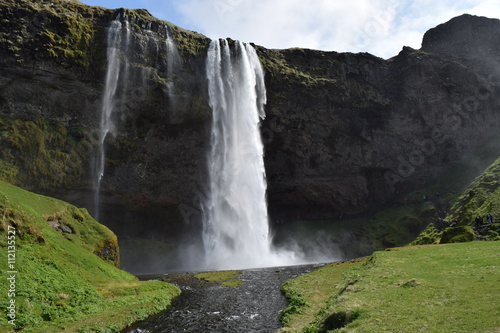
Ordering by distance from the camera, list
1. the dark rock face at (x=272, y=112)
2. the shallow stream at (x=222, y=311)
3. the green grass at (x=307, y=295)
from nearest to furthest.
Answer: the green grass at (x=307, y=295)
the shallow stream at (x=222, y=311)
the dark rock face at (x=272, y=112)

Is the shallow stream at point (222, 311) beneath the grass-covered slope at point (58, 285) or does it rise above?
beneath

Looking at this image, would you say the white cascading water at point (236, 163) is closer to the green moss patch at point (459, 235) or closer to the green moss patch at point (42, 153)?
the green moss patch at point (42, 153)

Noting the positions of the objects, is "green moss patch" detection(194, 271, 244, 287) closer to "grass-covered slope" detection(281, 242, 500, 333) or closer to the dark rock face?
"grass-covered slope" detection(281, 242, 500, 333)

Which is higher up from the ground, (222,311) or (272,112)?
(272,112)

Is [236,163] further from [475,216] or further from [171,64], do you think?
[475,216]

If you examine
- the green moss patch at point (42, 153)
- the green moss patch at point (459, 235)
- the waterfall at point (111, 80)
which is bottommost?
the green moss patch at point (459, 235)

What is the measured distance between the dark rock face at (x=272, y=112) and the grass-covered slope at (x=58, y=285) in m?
23.3

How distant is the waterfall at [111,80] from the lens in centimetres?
5181

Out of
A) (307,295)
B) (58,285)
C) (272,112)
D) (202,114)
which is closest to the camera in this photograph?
(58,285)

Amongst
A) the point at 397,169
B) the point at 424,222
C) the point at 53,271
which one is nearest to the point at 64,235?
the point at 53,271

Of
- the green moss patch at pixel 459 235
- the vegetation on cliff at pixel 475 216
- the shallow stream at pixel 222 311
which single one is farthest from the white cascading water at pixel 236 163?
the shallow stream at pixel 222 311

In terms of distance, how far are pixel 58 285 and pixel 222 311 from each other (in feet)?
30.7

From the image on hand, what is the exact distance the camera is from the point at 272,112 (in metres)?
64.3

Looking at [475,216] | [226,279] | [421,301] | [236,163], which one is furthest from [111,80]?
[475,216]
